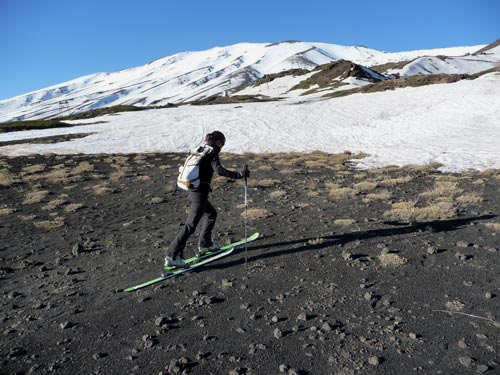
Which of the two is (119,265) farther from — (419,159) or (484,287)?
(419,159)

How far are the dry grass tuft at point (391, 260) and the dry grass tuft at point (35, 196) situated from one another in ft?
48.2

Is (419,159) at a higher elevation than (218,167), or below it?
below

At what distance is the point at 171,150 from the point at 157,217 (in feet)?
70.1

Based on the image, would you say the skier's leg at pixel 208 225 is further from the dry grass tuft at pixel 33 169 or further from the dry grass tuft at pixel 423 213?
the dry grass tuft at pixel 33 169

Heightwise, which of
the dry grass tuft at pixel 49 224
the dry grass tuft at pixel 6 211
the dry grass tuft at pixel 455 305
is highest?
the dry grass tuft at pixel 6 211

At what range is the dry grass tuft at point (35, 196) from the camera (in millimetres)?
15858

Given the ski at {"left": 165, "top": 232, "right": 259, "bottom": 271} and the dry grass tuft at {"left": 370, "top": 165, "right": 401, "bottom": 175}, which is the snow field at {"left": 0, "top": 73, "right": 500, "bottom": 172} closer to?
the dry grass tuft at {"left": 370, "top": 165, "right": 401, "bottom": 175}

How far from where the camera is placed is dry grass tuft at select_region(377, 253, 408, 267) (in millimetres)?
7746

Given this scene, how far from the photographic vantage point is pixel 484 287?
661 centimetres

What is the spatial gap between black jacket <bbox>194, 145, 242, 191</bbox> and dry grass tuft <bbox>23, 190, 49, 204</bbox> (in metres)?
11.5

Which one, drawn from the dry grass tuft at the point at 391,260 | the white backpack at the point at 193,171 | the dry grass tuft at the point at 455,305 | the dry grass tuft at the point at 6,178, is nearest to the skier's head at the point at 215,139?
the white backpack at the point at 193,171

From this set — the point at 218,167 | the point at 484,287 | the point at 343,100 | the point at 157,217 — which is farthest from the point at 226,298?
the point at 343,100

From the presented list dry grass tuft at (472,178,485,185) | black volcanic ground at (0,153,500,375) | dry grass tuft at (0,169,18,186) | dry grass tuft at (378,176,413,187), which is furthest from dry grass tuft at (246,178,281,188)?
dry grass tuft at (0,169,18,186)

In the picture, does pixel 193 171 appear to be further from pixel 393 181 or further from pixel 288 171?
pixel 288 171
